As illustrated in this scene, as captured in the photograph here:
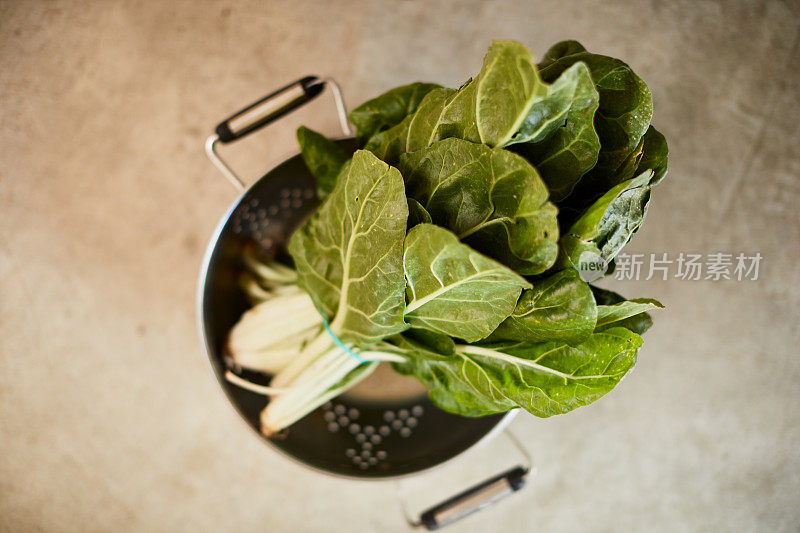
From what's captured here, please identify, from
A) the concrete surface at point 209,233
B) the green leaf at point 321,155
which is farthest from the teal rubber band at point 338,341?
the concrete surface at point 209,233

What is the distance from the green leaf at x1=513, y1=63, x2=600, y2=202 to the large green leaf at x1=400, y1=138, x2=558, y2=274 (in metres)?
0.07

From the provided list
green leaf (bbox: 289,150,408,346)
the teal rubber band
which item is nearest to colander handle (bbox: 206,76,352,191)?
green leaf (bbox: 289,150,408,346)

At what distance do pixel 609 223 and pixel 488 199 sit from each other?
0.44 ft

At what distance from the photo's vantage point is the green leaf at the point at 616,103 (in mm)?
615

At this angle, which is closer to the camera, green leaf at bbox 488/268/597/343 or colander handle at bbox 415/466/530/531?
green leaf at bbox 488/268/597/343

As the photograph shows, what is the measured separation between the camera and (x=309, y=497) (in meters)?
1.18

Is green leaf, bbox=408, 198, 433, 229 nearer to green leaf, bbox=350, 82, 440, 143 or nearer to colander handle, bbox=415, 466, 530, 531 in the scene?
green leaf, bbox=350, 82, 440, 143

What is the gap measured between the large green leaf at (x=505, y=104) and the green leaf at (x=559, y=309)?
0.55 feet

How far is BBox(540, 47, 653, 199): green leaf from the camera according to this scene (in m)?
0.62

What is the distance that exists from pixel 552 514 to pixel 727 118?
100 cm

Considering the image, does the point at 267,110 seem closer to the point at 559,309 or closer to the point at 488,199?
the point at 488,199

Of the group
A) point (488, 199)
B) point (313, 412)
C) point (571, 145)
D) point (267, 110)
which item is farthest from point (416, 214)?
point (313, 412)

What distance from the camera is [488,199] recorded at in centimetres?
59

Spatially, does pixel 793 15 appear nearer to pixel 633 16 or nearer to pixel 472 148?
pixel 633 16
